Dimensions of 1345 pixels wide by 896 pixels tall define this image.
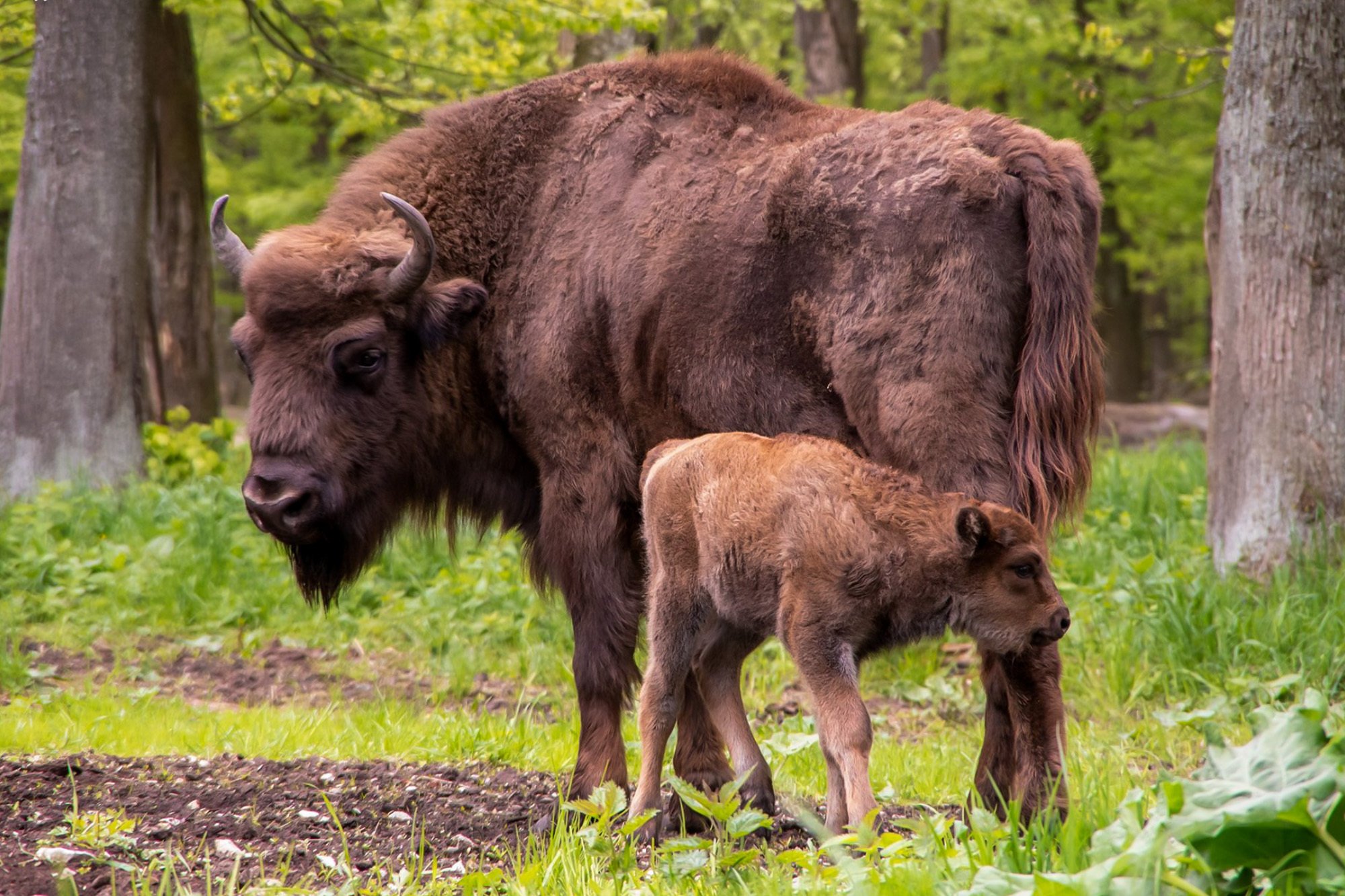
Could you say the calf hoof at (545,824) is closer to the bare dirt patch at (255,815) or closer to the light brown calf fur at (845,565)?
the bare dirt patch at (255,815)

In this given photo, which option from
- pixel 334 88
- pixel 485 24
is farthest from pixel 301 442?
pixel 334 88

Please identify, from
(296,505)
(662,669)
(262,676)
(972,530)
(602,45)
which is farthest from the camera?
(602,45)

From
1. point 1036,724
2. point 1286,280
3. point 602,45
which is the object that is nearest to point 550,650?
point 1036,724

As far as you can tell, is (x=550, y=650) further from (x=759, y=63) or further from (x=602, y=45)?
(x=759, y=63)

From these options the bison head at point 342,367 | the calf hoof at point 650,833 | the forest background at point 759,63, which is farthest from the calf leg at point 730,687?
the forest background at point 759,63

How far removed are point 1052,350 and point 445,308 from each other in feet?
7.16

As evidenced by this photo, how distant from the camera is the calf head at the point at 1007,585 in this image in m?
3.47

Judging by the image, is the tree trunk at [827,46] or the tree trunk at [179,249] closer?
the tree trunk at [179,249]

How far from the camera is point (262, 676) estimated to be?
6.91 metres

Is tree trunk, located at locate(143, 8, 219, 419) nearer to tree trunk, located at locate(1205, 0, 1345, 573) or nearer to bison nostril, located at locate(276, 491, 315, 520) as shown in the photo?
bison nostril, located at locate(276, 491, 315, 520)

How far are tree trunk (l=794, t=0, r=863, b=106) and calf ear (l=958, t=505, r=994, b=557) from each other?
41.5 feet

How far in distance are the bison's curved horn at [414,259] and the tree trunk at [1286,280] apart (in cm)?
421

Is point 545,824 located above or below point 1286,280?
below

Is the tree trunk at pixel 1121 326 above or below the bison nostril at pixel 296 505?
below
